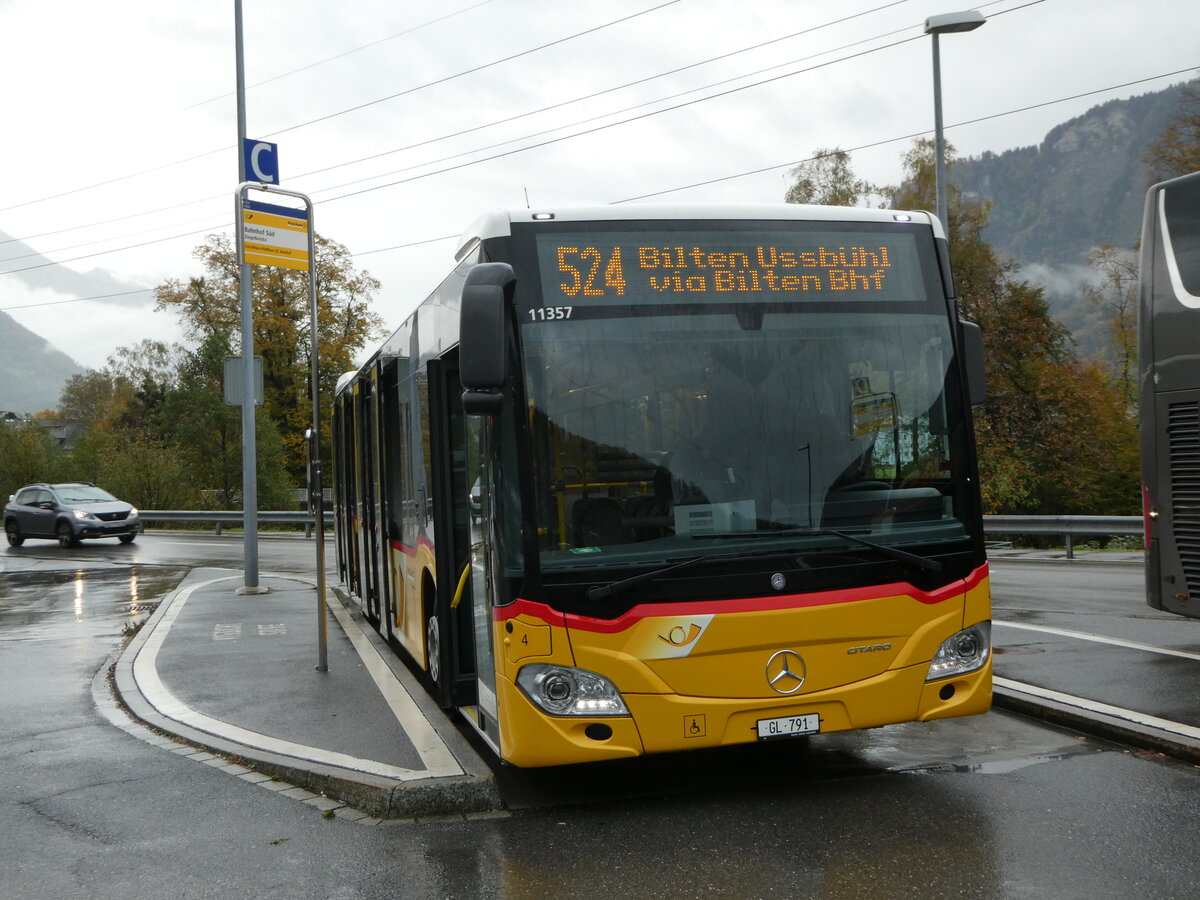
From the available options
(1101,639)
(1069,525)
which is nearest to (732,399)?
(1101,639)

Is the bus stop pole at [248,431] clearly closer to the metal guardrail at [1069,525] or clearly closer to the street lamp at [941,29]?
the metal guardrail at [1069,525]

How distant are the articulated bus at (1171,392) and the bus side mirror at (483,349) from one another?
18.1 ft

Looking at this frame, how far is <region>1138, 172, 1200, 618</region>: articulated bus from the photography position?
27.8ft

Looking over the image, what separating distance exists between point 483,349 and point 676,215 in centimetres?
130

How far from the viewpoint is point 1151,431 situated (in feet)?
29.0

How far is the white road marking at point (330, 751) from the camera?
6.15 metres

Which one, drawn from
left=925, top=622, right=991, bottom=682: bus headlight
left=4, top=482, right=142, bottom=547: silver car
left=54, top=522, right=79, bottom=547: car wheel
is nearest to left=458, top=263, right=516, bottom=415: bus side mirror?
left=925, top=622, right=991, bottom=682: bus headlight

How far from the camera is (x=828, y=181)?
56.3m

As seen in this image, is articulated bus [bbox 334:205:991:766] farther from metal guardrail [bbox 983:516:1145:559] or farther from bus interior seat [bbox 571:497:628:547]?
metal guardrail [bbox 983:516:1145:559]

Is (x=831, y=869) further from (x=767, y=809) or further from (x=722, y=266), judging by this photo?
(x=722, y=266)

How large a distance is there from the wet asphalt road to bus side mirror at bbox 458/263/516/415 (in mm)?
1904

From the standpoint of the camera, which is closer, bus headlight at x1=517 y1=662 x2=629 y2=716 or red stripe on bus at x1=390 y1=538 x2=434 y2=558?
bus headlight at x1=517 y1=662 x2=629 y2=716

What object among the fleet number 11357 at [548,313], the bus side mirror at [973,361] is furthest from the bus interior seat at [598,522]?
the bus side mirror at [973,361]

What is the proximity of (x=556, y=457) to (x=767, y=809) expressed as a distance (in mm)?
1896
